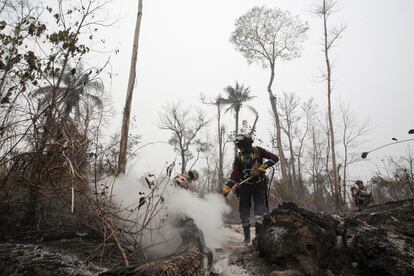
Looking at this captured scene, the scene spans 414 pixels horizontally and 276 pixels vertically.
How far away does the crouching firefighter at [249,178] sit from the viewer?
536 centimetres

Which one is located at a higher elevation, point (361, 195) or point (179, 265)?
point (361, 195)

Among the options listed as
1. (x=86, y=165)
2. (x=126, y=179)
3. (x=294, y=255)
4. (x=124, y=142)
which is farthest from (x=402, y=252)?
(x=124, y=142)

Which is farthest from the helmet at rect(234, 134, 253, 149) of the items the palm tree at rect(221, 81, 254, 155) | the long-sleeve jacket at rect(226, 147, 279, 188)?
the palm tree at rect(221, 81, 254, 155)

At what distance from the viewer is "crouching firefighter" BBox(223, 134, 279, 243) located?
536 cm

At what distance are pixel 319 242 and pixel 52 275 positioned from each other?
3.29 metres

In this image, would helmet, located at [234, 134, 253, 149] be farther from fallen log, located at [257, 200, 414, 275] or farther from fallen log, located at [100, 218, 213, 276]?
fallen log, located at [100, 218, 213, 276]

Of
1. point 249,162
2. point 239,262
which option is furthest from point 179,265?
point 249,162

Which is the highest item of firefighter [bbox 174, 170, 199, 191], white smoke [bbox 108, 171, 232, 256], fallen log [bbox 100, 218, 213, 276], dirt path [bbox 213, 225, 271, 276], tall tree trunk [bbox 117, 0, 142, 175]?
tall tree trunk [bbox 117, 0, 142, 175]

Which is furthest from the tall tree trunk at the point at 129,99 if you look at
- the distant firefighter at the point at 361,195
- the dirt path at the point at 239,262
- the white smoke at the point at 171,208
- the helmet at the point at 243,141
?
the distant firefighter at the point at 361,195

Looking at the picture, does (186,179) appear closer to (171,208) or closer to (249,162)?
(171,208)

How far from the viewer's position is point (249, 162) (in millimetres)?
5586

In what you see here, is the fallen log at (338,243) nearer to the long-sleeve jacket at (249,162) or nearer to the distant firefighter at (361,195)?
the long-sleeve jacket at (249,162)

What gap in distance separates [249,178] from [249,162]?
1.35 ft

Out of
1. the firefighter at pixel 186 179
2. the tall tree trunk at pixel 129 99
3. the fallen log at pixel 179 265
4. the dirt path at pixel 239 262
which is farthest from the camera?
the tall tree trunk at pixel 129 99
